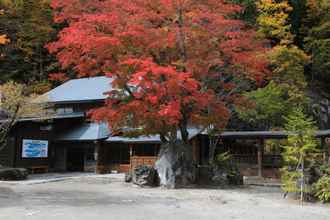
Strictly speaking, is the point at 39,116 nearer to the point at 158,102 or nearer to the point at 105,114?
the point at 105,114

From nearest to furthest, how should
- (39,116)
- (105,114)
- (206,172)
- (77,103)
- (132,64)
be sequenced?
(132,64), (105,114), (206,172), (39,116), (77,103)

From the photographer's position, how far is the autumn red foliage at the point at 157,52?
→ 17.2 meters

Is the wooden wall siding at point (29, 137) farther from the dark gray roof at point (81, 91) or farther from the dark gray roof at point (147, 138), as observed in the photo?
the dark gray roof at point (147, 138)

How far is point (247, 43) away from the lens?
18.7 meters

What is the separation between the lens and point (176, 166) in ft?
63.2

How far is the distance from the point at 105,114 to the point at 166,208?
7374mm

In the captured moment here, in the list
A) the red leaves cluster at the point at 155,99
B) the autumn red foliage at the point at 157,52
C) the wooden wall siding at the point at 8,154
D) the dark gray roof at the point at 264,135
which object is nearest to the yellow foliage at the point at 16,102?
the autumn red foliage at the point at 157,52

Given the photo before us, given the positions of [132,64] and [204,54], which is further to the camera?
[204,54]

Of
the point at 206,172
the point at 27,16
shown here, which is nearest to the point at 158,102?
the point at 206,172

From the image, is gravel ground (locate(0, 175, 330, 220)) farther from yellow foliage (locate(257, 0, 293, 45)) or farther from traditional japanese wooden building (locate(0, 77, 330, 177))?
yellow foliage (locate(257, 0, 293, 45))

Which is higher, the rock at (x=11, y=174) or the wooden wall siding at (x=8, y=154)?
the wooden wall siding at (x=8, y=154)

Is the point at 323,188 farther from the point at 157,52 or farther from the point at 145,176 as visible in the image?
the point at 157,52

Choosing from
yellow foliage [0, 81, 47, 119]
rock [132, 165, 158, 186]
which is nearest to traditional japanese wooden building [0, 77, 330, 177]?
yellow foliage [0, 81, 47, 119]

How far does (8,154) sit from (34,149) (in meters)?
1.83
